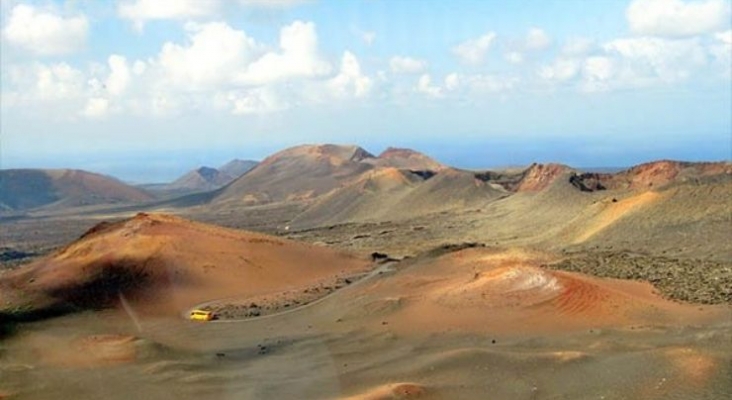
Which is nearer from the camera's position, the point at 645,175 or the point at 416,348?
the point at 416,348

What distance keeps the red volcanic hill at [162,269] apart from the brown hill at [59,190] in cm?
12402

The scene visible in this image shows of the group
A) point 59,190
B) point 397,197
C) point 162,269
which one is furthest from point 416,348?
point 59,190

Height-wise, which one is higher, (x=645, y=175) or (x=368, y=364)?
(x=645, y=175)

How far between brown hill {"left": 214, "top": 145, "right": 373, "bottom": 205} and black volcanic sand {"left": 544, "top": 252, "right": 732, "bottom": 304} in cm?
9700

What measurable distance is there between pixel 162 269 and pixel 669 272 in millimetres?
25233

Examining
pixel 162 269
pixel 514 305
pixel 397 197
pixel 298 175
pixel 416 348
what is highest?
pixel 298 175

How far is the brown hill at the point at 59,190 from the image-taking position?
174 metres

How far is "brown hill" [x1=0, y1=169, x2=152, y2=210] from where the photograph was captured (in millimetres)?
173625

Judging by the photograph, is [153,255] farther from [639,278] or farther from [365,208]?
[365,208]

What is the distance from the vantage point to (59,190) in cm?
18188

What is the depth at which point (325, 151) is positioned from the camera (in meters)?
177

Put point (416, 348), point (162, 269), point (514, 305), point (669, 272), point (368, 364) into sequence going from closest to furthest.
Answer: point (368, 364) < point (416, 348) < point (514, 305) < point (669, 272) < point (162, 269)

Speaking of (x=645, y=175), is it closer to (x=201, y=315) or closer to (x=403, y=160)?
(x=201, y=315)

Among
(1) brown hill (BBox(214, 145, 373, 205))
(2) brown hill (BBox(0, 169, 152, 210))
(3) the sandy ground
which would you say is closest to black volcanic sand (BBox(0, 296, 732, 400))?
(3) the sandy ground
